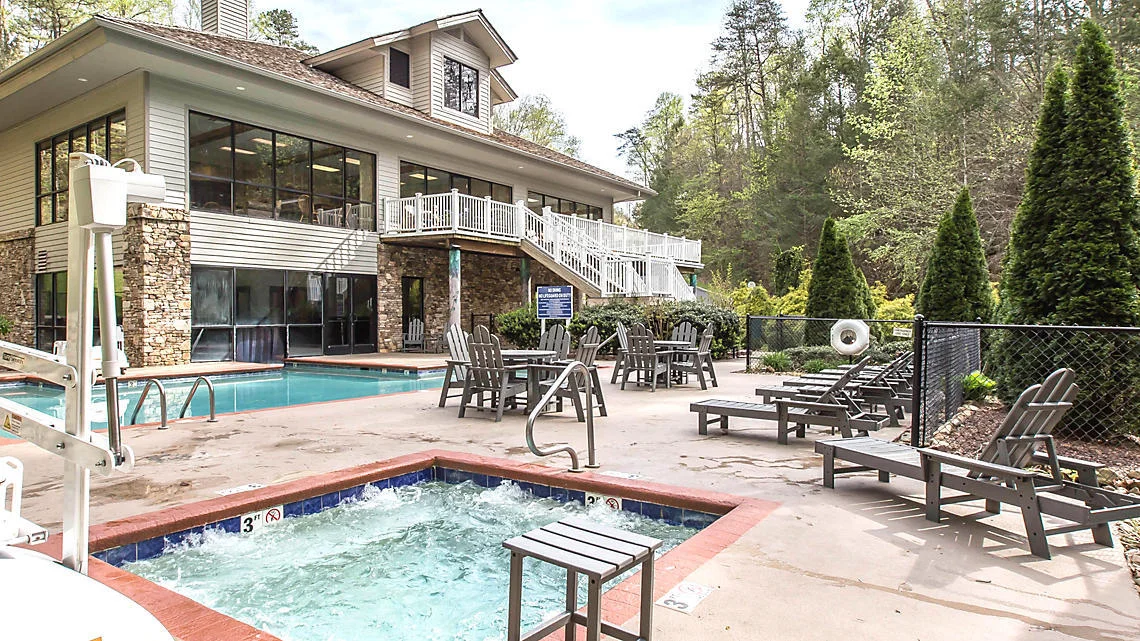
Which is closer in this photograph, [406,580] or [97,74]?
[406,580]

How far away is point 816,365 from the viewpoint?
11891 mm

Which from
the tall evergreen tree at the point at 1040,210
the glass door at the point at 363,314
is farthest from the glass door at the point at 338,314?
the tall evergreen tree at the point at 1040,210

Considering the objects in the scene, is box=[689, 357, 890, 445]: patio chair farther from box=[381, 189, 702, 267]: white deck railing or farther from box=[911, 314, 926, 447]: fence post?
box=[381, 189, 702, 267]: white deck railing

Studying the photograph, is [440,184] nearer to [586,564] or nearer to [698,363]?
[698,363]

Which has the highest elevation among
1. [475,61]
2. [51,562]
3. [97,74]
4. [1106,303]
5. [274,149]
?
[475,61]

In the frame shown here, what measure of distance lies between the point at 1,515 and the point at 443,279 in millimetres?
17462

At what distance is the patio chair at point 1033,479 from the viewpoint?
3.33 m

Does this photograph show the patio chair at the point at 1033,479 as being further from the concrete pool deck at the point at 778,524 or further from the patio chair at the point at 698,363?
the patio chair at the point at 698,363

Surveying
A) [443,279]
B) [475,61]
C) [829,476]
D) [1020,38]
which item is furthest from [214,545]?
[1020,38]

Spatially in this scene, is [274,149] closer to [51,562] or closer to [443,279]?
[443,279]

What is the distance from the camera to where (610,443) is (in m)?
6.09

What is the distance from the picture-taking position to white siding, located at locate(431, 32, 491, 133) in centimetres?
1842

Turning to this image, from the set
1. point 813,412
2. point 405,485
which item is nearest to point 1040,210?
point 813,412

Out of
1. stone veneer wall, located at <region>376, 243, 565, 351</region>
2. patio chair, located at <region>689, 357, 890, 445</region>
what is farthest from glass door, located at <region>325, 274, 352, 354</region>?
patio chair, located at <region>689, 357, 890, 445</region>
